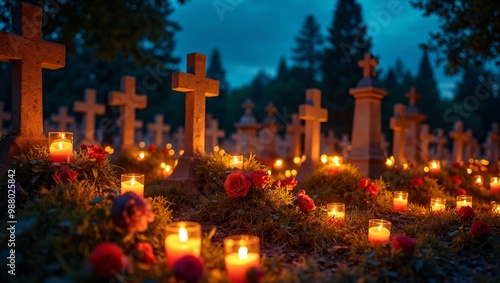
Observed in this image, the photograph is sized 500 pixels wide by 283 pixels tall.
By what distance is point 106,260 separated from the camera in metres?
2.32

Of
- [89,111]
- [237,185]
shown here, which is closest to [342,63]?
[89,111]

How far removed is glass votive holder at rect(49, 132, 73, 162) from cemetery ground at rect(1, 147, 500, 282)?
0.09 m

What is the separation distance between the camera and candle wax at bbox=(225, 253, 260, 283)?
2.63 meters

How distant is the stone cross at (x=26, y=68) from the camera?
171 inches

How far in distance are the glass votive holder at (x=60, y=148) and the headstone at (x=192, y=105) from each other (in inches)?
79.8

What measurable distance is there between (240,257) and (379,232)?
5.55 ft

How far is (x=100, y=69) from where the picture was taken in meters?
23.7

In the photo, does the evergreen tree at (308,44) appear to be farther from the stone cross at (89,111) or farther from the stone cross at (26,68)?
the stone cross at (26,68)

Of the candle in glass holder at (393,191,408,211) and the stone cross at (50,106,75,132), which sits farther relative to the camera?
the stone cross at (50,106,75,132)

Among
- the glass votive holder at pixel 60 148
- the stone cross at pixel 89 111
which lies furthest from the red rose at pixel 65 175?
the stone cross at pixel 89 111

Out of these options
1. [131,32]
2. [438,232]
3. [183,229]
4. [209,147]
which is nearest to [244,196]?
[183,229]

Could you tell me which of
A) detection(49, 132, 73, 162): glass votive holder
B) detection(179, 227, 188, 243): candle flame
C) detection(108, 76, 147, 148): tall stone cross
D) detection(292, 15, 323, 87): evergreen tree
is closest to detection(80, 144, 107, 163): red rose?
detection(49, 132, 73, 162): glass votive holder

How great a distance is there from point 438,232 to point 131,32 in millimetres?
9086

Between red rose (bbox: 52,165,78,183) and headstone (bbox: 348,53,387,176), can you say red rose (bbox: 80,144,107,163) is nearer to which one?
red rose (bbox: 52,165,78,183)
